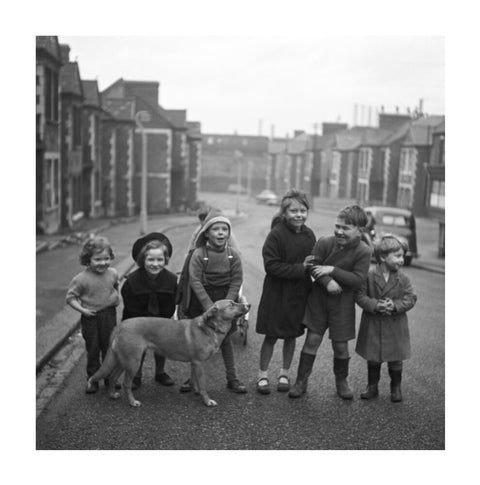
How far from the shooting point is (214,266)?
5629 mm

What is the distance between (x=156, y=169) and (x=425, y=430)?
24.0 ft

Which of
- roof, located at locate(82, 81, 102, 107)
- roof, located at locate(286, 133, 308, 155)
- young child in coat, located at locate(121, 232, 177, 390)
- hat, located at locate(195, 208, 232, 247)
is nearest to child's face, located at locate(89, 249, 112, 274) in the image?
young child in coat, located at locate(121, 232, 177, 390)

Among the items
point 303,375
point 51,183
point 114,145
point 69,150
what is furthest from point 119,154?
point 303,375

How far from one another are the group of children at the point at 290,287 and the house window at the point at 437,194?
1481mm

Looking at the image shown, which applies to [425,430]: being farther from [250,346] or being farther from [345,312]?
[250,346]

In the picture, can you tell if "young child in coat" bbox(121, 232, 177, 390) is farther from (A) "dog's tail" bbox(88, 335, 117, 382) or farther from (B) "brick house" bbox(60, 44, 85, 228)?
(B) "brick house" bbox(60, 44, 85, 228)

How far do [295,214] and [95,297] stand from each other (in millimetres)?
1834

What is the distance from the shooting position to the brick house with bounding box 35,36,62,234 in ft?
22.6

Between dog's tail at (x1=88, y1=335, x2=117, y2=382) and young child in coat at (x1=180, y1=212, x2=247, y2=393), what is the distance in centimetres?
84

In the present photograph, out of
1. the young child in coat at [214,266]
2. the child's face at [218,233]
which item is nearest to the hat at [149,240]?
the young child in coat at [214,266]

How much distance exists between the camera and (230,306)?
5.28 metres

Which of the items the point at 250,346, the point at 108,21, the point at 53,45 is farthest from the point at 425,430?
the point at 53,45

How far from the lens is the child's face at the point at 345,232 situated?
5.43m

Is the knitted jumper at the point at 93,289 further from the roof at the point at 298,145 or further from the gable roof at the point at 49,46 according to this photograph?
the roof at the point at 298,145
